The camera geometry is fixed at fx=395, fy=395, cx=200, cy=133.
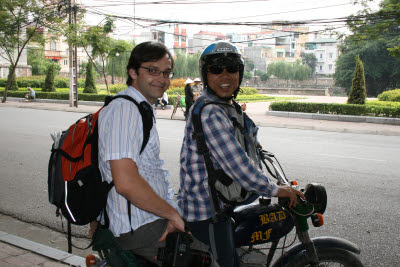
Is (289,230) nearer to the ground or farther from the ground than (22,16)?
nearer to the ground

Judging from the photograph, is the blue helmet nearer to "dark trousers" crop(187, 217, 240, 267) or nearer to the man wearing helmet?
the man wearing helmet

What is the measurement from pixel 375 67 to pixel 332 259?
5232cm

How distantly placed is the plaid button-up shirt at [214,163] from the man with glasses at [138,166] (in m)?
0.14

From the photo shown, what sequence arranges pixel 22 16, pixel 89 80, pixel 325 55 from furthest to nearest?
pixel 325 55
pixel 89 80
pixel 22 16

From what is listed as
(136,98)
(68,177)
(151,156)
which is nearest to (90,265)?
(68,177)

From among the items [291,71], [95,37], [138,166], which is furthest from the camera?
[291,71]

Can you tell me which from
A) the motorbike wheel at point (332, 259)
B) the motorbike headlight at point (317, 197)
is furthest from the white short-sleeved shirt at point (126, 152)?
the motorbike wheel at point (332, 259)

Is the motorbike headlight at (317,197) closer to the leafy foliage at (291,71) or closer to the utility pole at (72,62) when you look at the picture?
the utility pole at (72,62)

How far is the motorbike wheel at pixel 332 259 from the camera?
2135 mm

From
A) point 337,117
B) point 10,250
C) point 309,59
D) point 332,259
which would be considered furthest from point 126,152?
point 309,59

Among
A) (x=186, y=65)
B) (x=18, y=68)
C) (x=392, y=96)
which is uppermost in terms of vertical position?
(x=186, y=65)

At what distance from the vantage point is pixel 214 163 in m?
1.87

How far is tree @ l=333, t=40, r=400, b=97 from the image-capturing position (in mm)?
48312

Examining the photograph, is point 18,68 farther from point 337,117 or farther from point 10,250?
point 10,250
